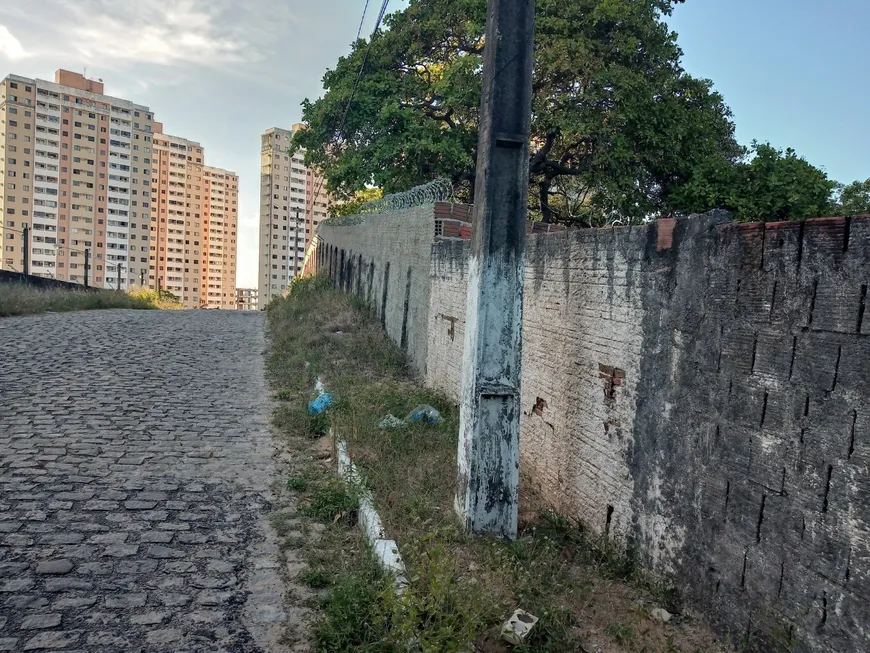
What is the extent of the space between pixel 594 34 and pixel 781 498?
15950mm

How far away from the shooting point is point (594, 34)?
1633 cm

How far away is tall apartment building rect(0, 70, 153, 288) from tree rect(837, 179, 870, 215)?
76.0 meters

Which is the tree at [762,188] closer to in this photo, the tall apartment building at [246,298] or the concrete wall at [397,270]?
the concrete wall at [397,270]

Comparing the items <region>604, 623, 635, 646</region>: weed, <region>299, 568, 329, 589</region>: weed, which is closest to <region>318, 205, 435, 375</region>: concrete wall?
<region>299, 568, 329, 589</region>: weed

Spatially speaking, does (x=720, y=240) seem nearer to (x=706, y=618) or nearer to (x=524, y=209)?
(x=524, y=209)

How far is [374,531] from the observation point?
13.7 feet

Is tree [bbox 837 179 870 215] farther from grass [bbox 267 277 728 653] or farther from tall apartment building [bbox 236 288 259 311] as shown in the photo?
tall apartment building [bbox 236 288 259 311]

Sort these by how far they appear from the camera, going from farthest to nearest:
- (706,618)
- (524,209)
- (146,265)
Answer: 1. (146,265)
2. (524,209)
3. (706,618)

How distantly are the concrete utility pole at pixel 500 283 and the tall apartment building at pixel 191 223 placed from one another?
95300 mm

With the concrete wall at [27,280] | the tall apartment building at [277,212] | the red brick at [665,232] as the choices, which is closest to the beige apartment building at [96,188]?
the tall apartment building at [277,212]

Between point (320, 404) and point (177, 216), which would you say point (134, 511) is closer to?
point (320, 404)

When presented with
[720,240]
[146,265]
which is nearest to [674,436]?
[720,240]

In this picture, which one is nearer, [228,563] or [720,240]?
[720,240]

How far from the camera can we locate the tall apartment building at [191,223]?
95750 mm
